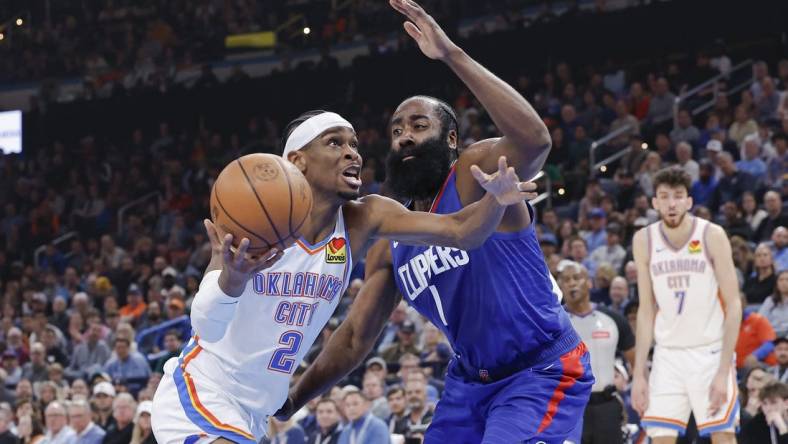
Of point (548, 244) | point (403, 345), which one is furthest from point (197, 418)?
point (548, 244)

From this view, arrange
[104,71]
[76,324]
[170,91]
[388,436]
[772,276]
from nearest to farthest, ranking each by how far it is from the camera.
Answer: [388,436] → [772,276] → [76,324] → [170,91] → [104,71]

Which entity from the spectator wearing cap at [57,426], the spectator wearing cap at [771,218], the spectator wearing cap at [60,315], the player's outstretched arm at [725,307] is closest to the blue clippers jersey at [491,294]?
the player's outstretched arm at [725,307]

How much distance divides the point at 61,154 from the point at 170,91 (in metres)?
2.66

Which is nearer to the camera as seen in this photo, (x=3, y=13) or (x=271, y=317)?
(x=271, y=317)

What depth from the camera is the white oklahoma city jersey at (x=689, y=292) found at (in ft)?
26.2

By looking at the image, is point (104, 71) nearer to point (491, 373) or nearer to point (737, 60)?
point (737, 60)

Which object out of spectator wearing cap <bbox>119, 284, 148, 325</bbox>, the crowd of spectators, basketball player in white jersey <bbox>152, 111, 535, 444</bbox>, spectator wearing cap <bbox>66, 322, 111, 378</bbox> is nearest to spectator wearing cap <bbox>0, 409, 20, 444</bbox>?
the crowd of spectators

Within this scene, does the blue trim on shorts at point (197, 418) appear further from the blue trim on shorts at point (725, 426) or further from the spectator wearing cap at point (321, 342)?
the spectator wearing cap at point (321, 342)

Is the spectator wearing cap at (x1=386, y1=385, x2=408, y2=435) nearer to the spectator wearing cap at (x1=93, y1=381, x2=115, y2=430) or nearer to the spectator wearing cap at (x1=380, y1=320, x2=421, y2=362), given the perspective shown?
the spectator wearing cap at (x1=380, y1=320, x2=421, y2=362)

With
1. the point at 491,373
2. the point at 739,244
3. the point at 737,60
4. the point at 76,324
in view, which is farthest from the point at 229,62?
the point at 491,373

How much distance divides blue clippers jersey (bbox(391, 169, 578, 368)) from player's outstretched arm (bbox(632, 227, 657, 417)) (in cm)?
284

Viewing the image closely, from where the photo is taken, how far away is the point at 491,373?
521 centimetres

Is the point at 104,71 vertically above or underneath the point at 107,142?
above

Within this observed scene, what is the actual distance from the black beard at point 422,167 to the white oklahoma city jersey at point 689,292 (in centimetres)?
326
